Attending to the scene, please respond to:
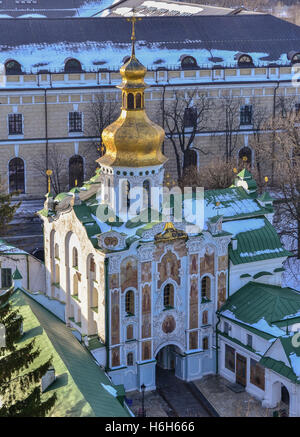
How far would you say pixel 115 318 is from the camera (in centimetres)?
4188

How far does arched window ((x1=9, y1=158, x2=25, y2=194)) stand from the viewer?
71.2 m

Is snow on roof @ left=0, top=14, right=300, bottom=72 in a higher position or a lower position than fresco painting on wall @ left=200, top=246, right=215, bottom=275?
higher

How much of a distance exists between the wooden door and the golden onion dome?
31.7ft

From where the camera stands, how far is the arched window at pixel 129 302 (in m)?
42.2

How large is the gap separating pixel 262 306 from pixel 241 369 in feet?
9.89

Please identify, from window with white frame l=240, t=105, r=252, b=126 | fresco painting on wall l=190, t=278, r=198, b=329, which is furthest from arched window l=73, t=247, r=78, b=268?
window with white frame l=240, t=105, r=252, b=126

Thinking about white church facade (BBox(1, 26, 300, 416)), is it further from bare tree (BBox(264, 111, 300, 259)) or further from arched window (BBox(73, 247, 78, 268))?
bare tree (BBox(264, 111, 300, 259))

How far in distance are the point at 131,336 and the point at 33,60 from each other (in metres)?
33.6

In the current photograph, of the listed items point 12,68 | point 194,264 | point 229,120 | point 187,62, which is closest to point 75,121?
point 12,68

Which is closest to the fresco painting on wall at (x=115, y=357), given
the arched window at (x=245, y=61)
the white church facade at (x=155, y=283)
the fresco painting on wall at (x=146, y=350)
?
the white church facade at (x=155, y=283)

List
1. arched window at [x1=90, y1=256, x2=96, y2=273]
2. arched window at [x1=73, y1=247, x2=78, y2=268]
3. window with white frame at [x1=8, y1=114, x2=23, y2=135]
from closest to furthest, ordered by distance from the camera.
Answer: arched window at [x1=90, y1=256, x2=96, y2=273] → arched window at [x1=73, y1=247, x2=78, y2=268] → window with white frame at [x1=8, y1=114, x2=23, y2=135]

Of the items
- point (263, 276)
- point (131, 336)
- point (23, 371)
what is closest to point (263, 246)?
point (263, 276)

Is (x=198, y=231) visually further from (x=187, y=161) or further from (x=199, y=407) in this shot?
(x=187, y=161)

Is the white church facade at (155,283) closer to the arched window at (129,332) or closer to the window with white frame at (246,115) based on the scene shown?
the arched window at (129,332)
